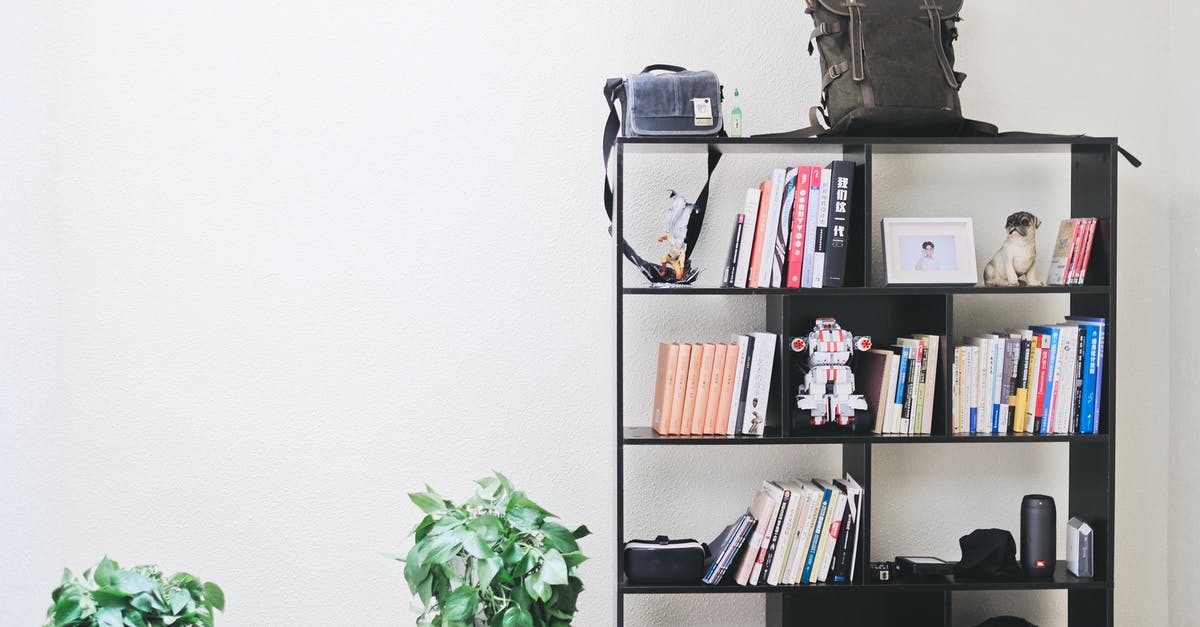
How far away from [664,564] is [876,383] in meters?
0.67

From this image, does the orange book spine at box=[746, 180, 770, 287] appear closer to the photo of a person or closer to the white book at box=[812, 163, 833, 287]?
the white book at box=[812, 163, 833, 287]

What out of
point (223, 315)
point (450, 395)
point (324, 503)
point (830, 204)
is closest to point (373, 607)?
point (324, 503)

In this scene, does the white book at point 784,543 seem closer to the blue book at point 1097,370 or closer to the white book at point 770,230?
the white book at point 770,230

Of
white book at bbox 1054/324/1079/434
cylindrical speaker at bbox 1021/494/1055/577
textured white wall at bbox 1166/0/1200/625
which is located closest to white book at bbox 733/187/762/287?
white book at bbox 1054/324/1079/434

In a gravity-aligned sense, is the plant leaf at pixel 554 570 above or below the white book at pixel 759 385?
below

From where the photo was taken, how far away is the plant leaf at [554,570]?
193cm

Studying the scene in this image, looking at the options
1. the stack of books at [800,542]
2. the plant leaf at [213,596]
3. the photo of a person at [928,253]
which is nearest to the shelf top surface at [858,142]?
the photo of a person at [928,253]

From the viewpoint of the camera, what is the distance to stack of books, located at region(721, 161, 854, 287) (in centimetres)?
223

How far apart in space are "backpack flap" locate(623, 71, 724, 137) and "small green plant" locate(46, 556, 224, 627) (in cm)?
140

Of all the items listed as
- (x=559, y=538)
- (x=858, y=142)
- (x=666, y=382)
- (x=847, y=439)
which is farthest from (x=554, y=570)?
(x=858, y=142)

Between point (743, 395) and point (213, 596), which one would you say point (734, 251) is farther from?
point (213, 596)

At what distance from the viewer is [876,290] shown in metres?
2.21

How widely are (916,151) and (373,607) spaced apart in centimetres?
185

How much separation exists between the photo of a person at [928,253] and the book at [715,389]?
49 centimetres
